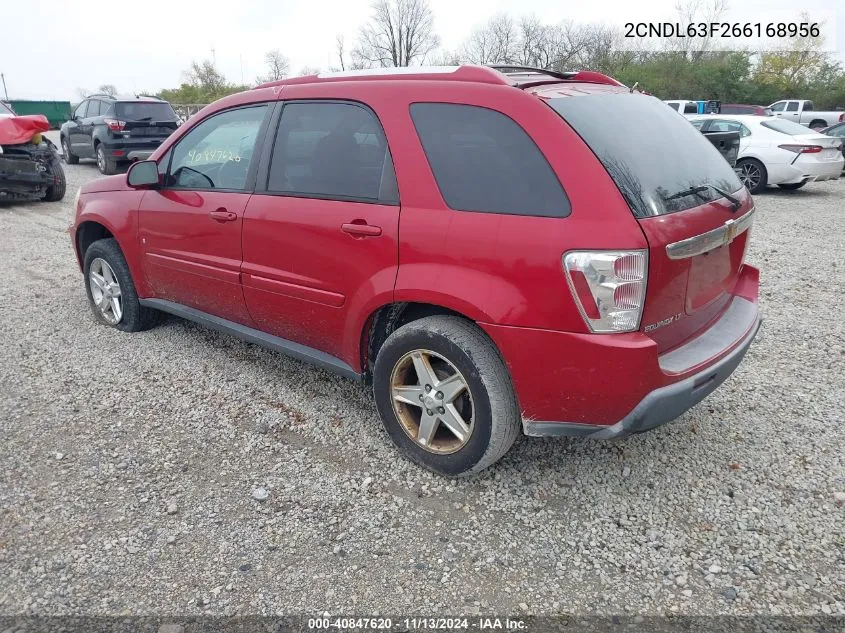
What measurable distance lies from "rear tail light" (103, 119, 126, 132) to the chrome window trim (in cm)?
1263

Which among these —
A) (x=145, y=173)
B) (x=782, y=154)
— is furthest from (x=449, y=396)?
(x=782, y=154)

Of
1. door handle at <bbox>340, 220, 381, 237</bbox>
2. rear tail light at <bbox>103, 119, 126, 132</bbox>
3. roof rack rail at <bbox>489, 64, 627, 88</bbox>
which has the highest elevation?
roof rack rail at <bbox>489, 64, 627, 88</bbox>

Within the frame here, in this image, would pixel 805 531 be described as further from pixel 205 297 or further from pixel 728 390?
pixel 205 297

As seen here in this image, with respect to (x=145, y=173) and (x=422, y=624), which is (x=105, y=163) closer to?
(x=145, y=173)

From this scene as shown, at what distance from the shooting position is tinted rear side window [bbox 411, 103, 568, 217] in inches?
95.0

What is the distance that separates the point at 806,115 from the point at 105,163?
2579cm

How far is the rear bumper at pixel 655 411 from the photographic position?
7.83ft

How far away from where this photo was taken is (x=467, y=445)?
2.72 metres

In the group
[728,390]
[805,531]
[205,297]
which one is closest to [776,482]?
[805,531]

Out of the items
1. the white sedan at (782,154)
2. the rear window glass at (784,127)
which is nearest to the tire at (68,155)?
the white sedan at (782,154)

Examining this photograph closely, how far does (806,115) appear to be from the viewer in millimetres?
25219

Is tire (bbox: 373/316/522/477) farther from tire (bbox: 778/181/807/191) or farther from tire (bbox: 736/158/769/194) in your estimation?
tire (bbox: 778/181/807/191)

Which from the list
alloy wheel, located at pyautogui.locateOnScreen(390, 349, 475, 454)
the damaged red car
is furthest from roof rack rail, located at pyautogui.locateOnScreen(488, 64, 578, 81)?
the damaged red car

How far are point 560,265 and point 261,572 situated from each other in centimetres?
161
